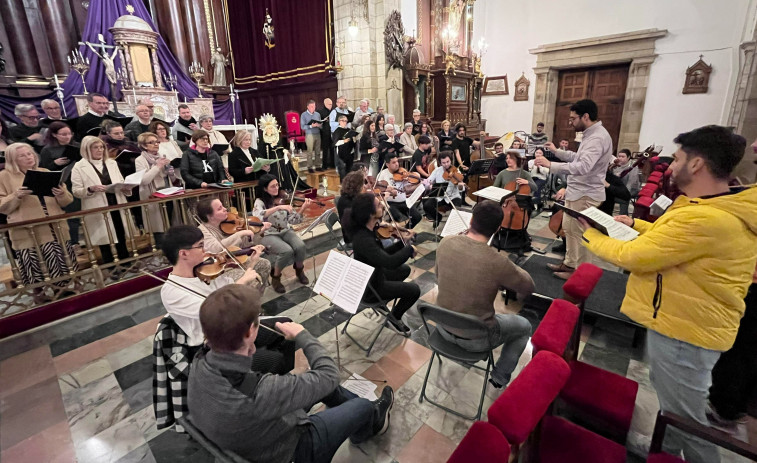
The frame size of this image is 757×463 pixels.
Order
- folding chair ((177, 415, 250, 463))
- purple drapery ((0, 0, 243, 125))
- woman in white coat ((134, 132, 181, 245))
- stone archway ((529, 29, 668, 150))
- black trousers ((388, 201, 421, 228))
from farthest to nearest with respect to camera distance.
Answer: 1. stone archway ((529, 29, 668, 150))
2. purple drapery ((0, 0, 243, 125))
3. black trousers ((388, 201, 421, 228))
4. woman in white coat ((134, 132, 181, 245))
5. folding chair ((177, 415, 250, 463))

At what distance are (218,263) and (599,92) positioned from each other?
1170 centimetres

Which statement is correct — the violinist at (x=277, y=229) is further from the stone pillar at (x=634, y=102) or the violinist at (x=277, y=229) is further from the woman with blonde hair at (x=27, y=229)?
the stone pillar at (x=634, y=102)

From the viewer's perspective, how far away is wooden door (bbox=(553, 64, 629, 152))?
9834 mm

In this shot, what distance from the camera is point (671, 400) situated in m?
1.65

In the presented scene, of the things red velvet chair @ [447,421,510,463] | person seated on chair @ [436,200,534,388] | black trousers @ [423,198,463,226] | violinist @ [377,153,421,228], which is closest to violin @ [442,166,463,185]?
black trousers @ [423,198,463,226]

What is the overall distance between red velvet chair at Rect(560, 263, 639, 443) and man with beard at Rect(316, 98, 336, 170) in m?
6.73

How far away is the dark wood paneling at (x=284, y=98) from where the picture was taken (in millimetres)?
9523

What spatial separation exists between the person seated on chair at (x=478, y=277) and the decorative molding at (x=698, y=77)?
10.0m

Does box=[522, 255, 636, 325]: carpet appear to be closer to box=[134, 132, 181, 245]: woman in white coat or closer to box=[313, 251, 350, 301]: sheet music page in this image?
box=[313, 251, 350, 301]: sheet music page

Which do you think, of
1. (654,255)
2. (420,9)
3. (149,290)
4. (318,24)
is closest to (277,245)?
(149,290)

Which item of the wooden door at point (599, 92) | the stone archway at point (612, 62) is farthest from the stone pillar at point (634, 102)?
the wooden door at point (599, 92)

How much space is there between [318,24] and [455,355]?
9460mm

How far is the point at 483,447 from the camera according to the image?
1059 millimetres

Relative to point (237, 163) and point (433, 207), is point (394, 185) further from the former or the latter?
point (237, 163)
